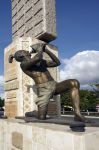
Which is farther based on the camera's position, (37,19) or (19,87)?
(37,19)

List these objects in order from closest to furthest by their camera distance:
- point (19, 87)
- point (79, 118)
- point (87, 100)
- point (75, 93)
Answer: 1. point (79, 118)
2. point (75, 93)
3. point (19, 87)
4. point (87, 100)

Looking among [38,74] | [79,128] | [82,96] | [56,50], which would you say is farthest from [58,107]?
[82,96]

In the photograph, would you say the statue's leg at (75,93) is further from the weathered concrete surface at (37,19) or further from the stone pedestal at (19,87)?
the weathered concrete surface at (37,19)

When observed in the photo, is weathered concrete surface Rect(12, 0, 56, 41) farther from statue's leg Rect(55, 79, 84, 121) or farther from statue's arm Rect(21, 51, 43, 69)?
statue's leg Rect(55, 79, 84, 121)

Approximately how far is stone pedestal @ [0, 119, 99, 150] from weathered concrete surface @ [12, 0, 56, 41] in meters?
5.43

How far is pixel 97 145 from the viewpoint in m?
4.85

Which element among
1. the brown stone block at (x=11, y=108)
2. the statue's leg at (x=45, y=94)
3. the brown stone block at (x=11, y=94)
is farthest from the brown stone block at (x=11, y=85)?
the statue's leg at (x=45, y=94)

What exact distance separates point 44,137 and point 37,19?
8.36 meters

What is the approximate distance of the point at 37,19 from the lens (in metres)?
13.2

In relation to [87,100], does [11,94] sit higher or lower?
lower

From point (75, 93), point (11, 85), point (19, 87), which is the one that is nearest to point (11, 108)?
point (11, 85)

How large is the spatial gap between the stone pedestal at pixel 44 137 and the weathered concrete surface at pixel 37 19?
5432 millimetres

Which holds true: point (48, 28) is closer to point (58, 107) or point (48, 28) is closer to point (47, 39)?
point (47, 39)

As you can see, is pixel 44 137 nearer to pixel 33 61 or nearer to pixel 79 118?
pixel 79 118
